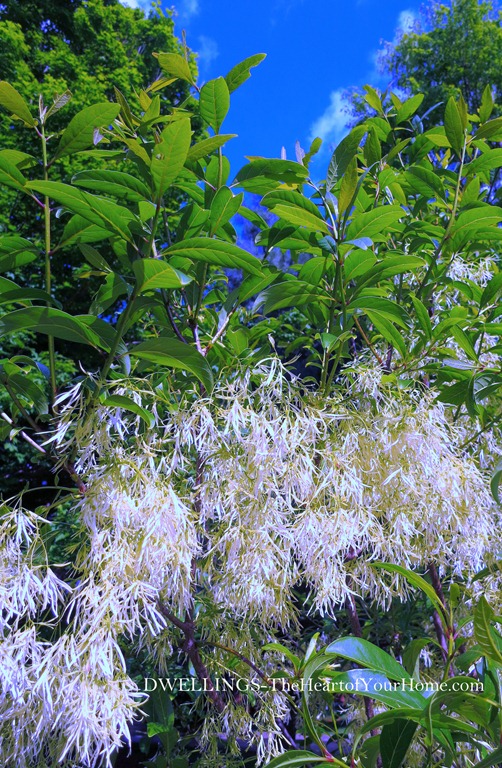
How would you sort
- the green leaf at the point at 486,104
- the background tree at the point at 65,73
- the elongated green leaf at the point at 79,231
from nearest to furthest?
the elongated green leaf at the point at 79,231 < the green leaf at the point at 486,104 < the background tree at the point at 65,73

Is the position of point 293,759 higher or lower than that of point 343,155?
lower

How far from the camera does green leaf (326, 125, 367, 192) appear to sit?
89cm

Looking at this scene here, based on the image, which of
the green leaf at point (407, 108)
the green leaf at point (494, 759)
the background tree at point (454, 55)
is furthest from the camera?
the background tree at point (454, 55)

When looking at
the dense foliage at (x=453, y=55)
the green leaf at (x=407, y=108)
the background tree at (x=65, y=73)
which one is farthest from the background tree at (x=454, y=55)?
the green leaf at (x=407, y=108)

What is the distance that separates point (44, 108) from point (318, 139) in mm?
547

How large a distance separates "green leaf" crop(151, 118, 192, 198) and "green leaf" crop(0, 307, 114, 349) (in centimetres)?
20

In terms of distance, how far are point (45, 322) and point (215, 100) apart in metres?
0.40

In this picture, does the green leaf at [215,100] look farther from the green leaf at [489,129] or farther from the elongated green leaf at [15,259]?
the green leaf at [489,129]

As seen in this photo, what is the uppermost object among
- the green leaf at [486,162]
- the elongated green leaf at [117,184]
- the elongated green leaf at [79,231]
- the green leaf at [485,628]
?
the green leaf at [486,162]

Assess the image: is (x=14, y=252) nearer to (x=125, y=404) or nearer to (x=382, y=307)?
(x=125, y=404)

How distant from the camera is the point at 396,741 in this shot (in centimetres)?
68

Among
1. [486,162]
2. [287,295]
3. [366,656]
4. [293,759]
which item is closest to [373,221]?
[287,295]

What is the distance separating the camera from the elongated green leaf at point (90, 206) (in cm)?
69

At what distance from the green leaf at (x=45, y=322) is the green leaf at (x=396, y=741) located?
2.04 feet
